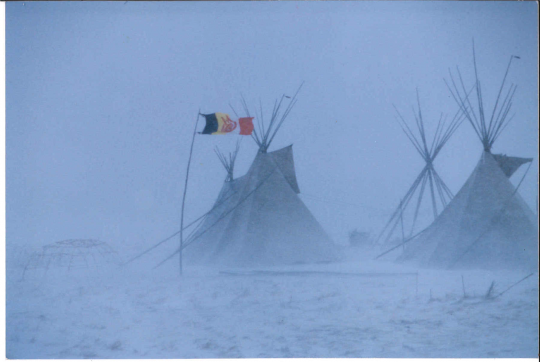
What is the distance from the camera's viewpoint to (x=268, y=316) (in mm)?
3891

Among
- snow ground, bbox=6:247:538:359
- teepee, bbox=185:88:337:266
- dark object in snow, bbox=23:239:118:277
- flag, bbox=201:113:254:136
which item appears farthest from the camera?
teepee, bbox=185:88:337:266

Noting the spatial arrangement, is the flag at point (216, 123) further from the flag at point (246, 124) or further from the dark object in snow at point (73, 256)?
the dark object in snow at point (73, 256)

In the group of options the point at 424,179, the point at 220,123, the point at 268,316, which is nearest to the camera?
the point at 268,316

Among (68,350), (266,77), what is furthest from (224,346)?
(266,77)

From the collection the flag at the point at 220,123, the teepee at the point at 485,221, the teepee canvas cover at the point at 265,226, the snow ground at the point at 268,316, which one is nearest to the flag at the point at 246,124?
the flag at the point at 220,123

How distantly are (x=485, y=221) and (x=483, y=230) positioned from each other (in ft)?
0.28

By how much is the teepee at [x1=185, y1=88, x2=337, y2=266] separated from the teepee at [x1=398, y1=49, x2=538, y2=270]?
0.91 m

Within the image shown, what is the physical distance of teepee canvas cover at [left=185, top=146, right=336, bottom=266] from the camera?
4.22 meters

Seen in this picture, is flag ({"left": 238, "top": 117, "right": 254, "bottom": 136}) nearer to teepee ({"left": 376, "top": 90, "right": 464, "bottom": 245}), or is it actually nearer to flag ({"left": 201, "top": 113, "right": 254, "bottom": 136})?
flag ({"left": 201, "top": 113, "right": 254, "bottom": 136})

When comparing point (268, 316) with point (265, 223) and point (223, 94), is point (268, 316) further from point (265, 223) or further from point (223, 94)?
point (223, 94)

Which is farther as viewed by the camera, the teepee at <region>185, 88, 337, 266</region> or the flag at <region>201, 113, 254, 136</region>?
the teepee at <region>185, 88, 337, 266</region>

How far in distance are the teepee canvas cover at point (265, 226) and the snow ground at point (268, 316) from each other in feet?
0.77

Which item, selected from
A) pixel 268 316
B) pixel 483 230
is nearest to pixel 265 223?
pixel 268 316

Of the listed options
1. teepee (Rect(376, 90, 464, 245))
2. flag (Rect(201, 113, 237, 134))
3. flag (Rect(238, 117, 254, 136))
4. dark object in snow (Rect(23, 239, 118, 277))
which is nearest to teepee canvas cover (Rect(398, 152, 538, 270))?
teepee (Rect(376, 90, 464, 245))
